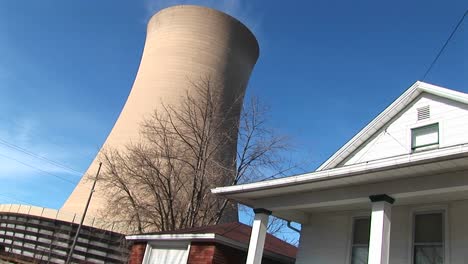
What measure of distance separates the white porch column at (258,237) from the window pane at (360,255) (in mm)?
1581

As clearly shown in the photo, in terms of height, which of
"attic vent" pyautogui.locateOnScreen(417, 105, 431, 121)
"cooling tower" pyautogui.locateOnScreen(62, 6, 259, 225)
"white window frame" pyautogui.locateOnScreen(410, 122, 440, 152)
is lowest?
"white window frame" pyautogui.locateOnScreen(410, 122, 440, 152)

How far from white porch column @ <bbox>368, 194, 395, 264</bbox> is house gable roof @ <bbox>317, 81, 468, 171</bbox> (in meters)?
2.89

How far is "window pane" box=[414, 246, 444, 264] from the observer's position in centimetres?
702

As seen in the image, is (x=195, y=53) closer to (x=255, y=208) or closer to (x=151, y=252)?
(x=151, y=252)

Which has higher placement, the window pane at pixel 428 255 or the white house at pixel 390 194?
the white house at pixel 390 194

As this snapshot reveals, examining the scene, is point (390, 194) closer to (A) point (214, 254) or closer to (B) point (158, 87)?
(A) point (214, 254)

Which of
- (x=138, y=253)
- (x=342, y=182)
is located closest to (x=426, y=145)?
(x=342, y=182)

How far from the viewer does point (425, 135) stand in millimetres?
9258

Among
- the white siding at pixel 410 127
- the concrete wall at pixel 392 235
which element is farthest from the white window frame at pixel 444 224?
the white siding at pixel 410 127

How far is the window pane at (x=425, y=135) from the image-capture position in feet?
29.9

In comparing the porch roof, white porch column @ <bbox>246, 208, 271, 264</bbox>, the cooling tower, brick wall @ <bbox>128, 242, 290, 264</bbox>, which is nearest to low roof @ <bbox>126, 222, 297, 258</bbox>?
brick wall @ <bbox>128, 242, 290, 264</bbox>

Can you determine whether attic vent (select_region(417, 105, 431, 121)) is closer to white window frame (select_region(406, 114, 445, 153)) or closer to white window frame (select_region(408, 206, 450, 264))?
white window frame (select_region(406, 114, 445, 153))

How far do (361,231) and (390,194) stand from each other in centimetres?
181

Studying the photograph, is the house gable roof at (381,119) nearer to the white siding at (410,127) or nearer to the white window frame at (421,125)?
the white siding at (410,127)
